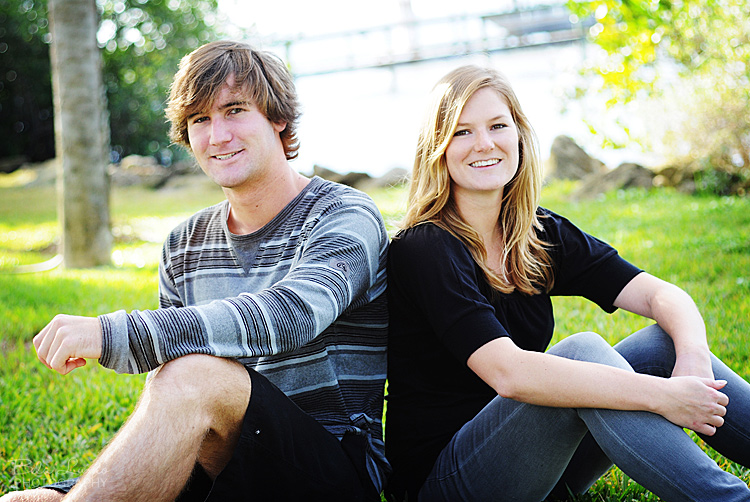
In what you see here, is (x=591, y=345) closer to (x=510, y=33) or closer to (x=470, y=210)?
(x=470, y=210)

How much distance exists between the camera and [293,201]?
96.4 inches

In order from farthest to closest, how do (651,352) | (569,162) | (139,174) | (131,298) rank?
(139,174), (569,162), (131,298), (651,352)

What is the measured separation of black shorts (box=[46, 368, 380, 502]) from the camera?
1.84 meters

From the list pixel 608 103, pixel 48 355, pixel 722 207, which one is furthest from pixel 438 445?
pixel 722 207

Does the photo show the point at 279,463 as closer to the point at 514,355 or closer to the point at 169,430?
the point at 169,430

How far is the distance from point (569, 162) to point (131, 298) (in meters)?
8.49

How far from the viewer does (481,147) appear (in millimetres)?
2295

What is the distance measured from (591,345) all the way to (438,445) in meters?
0.56

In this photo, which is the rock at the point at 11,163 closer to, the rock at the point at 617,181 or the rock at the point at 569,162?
the rock at the point at 569,162

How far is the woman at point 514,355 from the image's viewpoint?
1847mm

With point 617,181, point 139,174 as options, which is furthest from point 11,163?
point 617,181

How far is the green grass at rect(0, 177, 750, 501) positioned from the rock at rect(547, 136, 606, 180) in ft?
3.12

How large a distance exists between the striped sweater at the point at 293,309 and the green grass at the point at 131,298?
1.10 feet

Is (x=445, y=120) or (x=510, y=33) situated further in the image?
(x=510, y=33)
